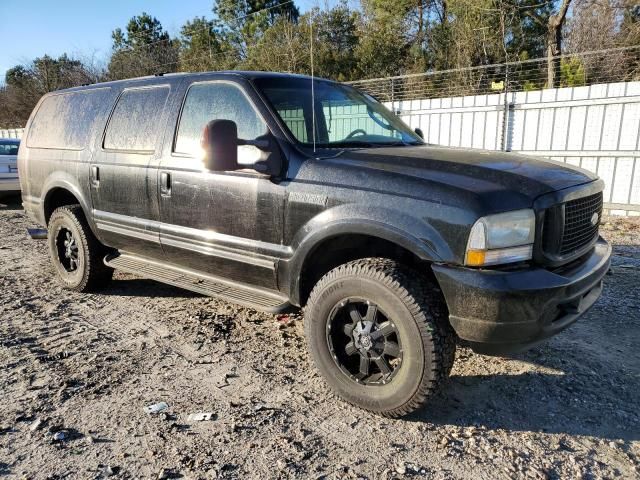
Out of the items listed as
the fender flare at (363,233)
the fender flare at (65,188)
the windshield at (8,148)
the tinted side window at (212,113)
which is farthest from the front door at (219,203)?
the windshield at (8,148)

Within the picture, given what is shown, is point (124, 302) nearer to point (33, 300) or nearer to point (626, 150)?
point (33, 300)

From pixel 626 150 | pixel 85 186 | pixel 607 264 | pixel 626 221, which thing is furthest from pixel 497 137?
pixel 85 186

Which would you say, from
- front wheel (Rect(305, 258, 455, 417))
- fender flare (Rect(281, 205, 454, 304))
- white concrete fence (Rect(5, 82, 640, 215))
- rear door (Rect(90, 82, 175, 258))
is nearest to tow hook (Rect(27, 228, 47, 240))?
rear door (Rect(90, 82, 175, 258))

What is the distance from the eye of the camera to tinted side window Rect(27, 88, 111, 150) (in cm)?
452

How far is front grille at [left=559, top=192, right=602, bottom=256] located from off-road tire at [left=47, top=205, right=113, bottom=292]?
3971 mm

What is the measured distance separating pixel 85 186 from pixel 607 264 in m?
4.20

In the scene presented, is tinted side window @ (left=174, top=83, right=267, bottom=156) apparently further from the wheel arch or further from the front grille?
the front grille

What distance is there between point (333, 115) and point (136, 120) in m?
1.65

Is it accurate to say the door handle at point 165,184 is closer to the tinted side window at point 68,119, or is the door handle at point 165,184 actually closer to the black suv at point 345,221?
the black suv at point 345,221

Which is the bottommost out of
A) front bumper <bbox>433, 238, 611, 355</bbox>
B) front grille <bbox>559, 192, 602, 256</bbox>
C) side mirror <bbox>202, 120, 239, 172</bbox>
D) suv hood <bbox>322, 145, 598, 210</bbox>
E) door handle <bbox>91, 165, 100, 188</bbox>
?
front bumper <bbox>433, 238, 611, 355</bbox>

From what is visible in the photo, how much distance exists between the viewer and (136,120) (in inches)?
160

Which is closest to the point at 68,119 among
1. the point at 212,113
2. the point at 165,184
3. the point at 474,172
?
the point at 165,184

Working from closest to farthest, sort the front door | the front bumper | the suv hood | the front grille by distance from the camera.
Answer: the front bumper < the suv hood < the front grille < the front door

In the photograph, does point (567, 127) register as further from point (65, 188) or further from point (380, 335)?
point (65, 188)
